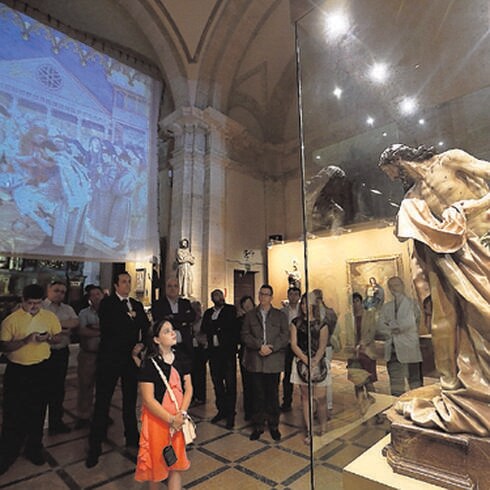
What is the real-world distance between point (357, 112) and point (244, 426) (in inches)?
138

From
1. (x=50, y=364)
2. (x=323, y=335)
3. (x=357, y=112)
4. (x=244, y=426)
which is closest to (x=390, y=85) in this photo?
(x=357, y=112)

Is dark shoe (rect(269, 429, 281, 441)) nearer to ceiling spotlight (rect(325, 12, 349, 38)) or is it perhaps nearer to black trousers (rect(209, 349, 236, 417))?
black trousers (rect(209, 349, 236, 417))

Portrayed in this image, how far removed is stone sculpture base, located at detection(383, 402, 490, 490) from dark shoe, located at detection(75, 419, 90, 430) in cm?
334

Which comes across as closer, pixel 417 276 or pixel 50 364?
pixel 417 276

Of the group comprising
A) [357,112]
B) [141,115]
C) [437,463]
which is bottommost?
[437,463]

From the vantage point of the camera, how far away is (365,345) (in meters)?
2.98

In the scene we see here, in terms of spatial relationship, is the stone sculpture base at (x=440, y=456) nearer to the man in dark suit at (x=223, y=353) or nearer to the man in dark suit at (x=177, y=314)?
the man in dark suit at (x=223, y=353)

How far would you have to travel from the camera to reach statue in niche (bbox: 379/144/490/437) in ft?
5.02

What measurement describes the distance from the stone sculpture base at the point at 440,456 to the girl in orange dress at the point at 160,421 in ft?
3.89

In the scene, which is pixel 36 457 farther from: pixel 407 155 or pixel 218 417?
pixel 407 155

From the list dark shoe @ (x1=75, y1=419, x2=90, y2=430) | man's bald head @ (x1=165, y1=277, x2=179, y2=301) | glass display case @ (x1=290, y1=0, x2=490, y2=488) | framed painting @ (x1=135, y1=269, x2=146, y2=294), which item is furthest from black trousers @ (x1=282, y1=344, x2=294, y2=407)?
framed painting @ (x1=135, y1=269, x2=146, y2=294)

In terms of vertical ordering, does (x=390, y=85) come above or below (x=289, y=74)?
below

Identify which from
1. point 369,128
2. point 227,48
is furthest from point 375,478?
point 227,48

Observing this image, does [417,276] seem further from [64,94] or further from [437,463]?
[64,94]
